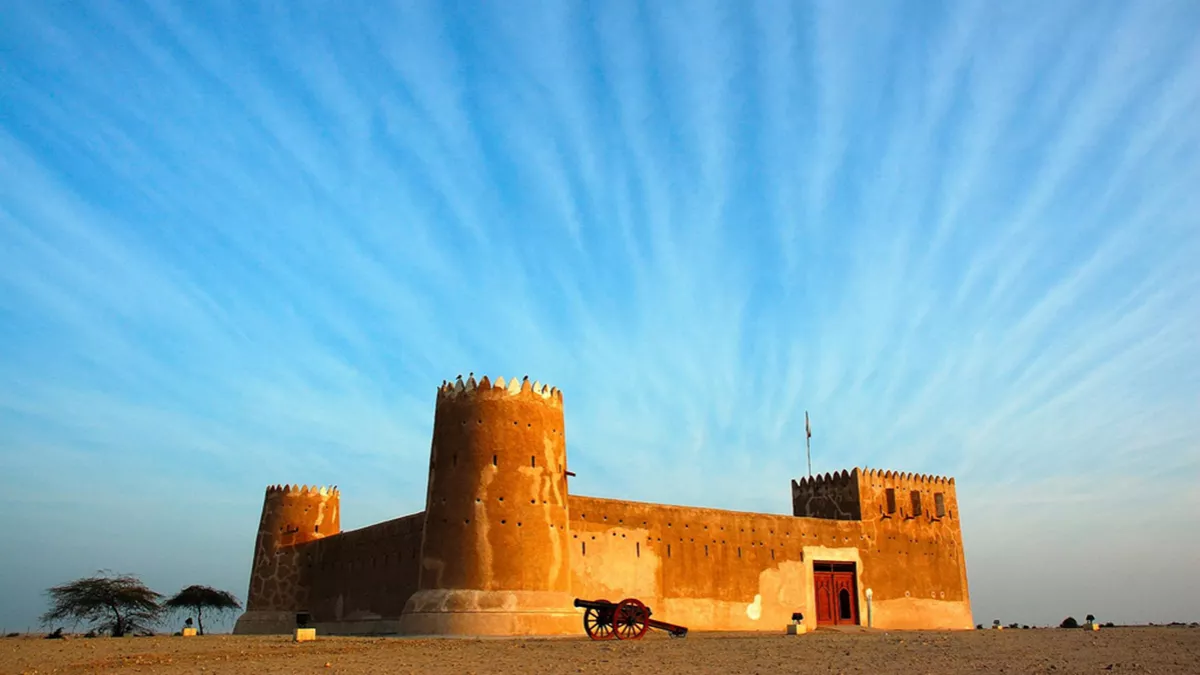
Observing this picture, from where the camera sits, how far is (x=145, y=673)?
40.9 feet

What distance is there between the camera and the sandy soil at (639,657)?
1223cm

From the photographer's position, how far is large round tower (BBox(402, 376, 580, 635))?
64.6 ft

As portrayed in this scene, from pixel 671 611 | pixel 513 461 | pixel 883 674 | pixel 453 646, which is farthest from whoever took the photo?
pixel 671 611

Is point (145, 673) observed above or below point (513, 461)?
below

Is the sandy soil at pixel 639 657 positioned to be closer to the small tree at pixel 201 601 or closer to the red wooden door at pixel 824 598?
the red wooden door at pixel 824 598

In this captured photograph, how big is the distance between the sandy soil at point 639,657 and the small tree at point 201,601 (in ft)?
62.6

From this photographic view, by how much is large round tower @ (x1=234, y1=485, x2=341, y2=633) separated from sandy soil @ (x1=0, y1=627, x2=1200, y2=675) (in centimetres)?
1109

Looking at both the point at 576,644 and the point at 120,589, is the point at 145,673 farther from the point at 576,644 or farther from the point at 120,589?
the point at 120,589

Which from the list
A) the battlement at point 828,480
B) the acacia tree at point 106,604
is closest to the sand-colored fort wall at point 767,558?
the battlement at point 828,480

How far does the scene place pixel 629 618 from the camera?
18.7 m

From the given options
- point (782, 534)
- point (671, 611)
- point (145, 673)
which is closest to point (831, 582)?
point (782, 534)

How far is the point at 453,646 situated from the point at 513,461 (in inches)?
218

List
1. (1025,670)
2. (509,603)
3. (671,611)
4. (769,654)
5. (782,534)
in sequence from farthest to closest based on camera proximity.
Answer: (782,534) → (671,611) → (509,603) → (769,654) → (1025,670)

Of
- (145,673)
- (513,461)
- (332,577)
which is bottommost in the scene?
(145,673)
